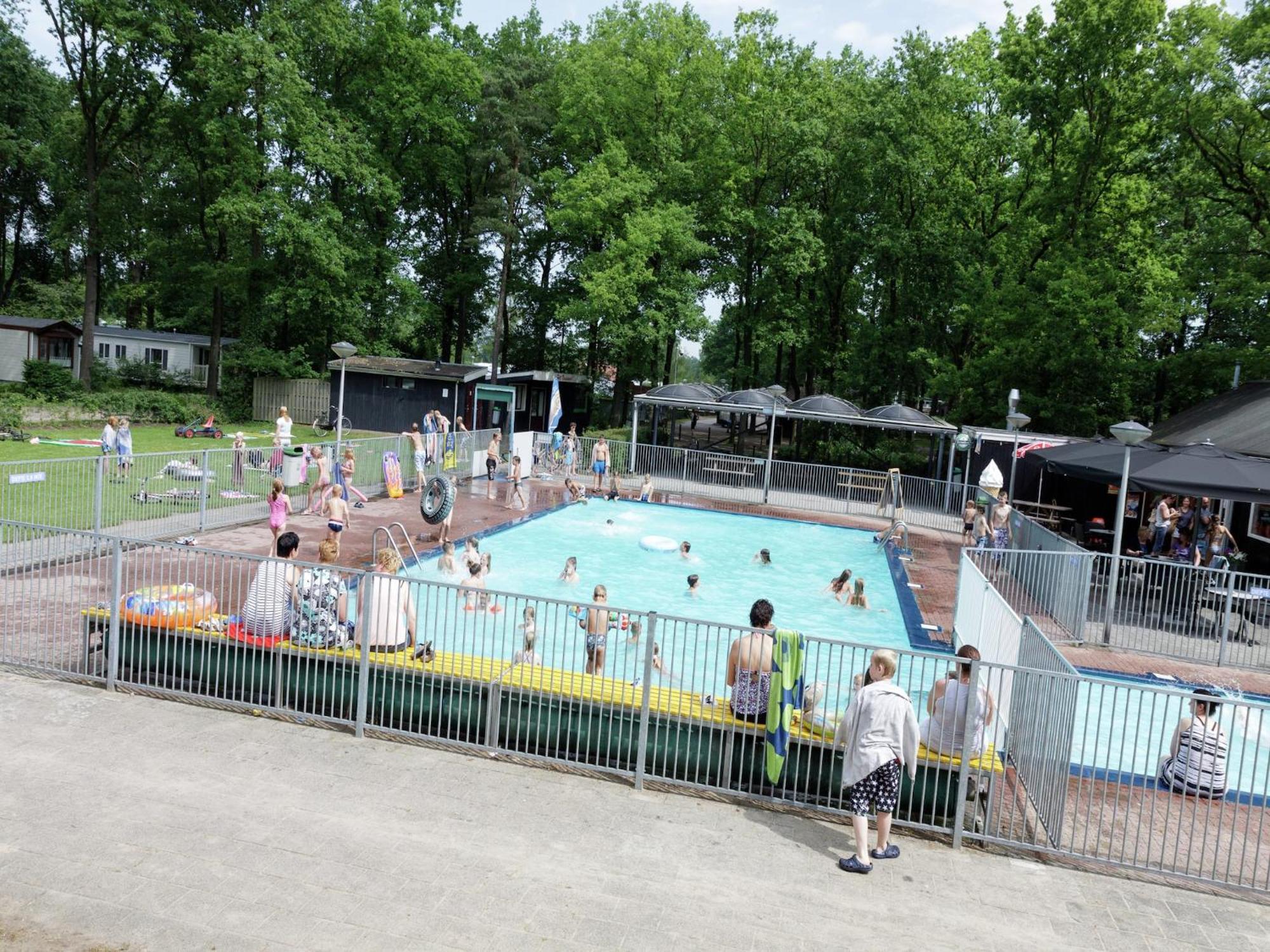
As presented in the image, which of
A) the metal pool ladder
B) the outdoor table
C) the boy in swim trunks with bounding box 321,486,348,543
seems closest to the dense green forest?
the outdoor table

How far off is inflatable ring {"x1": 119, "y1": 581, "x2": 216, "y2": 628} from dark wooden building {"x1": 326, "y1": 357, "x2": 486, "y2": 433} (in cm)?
2663

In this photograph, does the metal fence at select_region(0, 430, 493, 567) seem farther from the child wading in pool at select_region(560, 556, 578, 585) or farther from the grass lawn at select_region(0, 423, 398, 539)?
the child wading in pool at select_region(560, 556, 578, 585)

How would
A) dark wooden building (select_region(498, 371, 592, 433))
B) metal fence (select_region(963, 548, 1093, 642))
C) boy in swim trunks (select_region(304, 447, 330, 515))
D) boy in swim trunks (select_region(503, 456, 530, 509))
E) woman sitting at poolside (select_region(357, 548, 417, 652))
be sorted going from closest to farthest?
woman sitting at poolside (select_region(357, 548, 417, 652)) → metal fence (select_region(963, 548, 1093, 642)) → boy in swim trunks (select_region(304, 447, 330, 515)) → boy in swim trunks (select_region(503, 456, 530, 509)) → dark wooden building (select_region(498, 371, 592, 433))

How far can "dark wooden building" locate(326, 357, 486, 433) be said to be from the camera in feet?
117

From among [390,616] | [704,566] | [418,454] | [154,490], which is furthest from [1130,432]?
[154,490]

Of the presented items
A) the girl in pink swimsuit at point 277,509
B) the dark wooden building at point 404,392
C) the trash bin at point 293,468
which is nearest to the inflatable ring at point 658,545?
the trash bin at point 293,468

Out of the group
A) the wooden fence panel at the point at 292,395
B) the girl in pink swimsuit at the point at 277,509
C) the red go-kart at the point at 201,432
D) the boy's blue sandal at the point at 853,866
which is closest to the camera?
the boy's blue sandal at the point at 853,866

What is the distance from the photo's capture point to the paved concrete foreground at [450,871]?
5.20 m

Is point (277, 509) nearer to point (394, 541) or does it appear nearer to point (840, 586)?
point (394, 541)

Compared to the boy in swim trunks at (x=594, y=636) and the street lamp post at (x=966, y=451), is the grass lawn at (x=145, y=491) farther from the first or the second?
the street lamp post at (x=966, y=451)

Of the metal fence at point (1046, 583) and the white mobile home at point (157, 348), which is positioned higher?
the white mobile home at point (157, 348)

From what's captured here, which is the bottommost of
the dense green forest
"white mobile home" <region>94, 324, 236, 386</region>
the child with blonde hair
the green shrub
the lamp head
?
the child with blonde hair

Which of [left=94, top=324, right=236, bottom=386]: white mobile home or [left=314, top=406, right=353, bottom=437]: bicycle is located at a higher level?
[left=94, top=324, right=236, bottom=386]: white mobile home

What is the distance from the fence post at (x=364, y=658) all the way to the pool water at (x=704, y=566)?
5.52 metres
